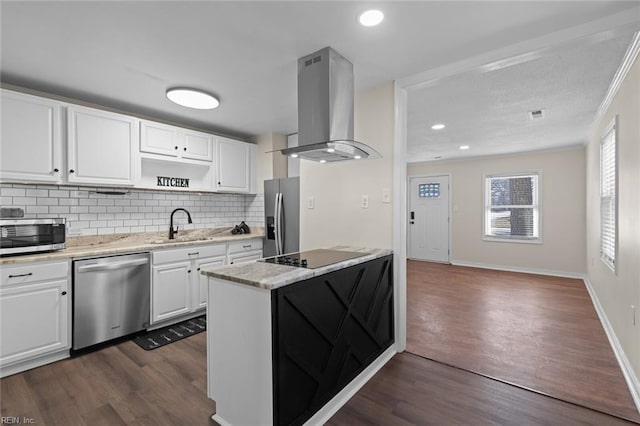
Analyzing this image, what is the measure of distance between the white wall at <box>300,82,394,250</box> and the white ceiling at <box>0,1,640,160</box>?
27cm

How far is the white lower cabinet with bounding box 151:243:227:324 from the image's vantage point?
3.12 metres

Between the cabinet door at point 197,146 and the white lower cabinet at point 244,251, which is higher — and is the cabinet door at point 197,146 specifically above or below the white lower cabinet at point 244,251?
above

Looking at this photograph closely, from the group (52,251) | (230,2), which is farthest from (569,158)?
(52,251)

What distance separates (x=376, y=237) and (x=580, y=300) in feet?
11.4

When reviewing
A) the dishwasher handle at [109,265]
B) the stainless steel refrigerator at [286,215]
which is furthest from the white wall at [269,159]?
the dishwasher handle at [109,265]

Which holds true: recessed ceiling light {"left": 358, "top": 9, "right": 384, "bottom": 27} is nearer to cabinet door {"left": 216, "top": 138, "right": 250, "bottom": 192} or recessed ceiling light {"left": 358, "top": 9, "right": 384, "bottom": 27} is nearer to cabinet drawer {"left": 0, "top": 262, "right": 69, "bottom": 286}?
cabinet door {"left": 216, "top": 138, "right": 250, "bottom": 192}

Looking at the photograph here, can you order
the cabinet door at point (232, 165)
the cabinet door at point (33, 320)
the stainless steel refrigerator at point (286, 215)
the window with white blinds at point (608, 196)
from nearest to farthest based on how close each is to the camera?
1. the cabinet door at point (33, 320)
2. the window with white blinds at point (608, 196)
3. the stainless steel refrigerator at point (286, 215)
4. the cabinet door at point (232, 165)

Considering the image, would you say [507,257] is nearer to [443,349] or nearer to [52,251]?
[443,349]

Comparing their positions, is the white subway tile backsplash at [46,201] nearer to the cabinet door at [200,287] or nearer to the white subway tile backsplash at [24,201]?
the white subway tile backsplash at [24,201]

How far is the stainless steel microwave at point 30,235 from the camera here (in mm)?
2334

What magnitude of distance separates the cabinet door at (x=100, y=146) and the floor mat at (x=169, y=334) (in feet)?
5.19

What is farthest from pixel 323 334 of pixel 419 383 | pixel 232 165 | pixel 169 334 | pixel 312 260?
pixel 232 165

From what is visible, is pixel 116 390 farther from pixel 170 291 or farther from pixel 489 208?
pixel 489 208

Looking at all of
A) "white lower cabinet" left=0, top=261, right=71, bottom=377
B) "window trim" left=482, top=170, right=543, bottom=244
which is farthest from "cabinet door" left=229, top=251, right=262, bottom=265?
"window trim" left=482, top=170, right=543, bottom=244
